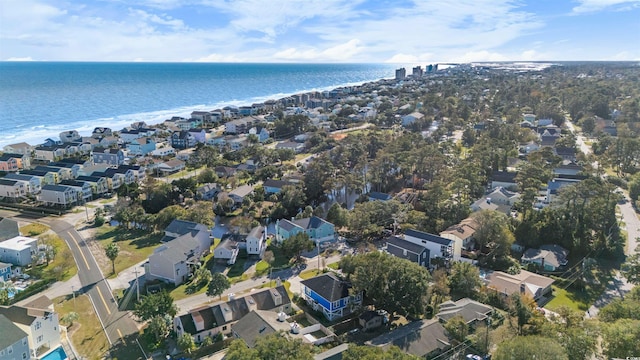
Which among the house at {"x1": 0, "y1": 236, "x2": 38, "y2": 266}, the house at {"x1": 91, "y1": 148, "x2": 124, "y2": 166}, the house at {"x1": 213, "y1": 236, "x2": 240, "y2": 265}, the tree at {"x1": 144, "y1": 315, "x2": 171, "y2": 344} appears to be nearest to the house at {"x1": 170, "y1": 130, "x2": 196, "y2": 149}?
the house at {"x1": 91, "y1": 148, "x2": 124, "y2": 166}

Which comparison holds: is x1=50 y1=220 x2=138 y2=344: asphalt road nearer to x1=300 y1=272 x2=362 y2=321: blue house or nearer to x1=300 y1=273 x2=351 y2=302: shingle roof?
x1=300 y1=272 x2=362 y2=321: blue house

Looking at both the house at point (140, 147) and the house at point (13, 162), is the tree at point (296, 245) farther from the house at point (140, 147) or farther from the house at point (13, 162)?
the house at point (13, 162)

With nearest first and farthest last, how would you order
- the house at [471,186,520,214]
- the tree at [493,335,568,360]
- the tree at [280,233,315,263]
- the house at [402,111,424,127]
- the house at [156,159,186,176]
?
the tree at [493,335,568,360] → the tree at [280,233,315,263] → the house at [471,186,520,214] → the house at [156,159,186,176] → the house at [402,111,424,127]

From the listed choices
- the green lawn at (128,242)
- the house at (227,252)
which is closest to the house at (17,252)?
the green lawn at (128,242)

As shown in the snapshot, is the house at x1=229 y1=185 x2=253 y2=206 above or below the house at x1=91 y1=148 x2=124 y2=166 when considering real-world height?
below

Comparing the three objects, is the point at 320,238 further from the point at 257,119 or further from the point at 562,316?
the point at 257,119

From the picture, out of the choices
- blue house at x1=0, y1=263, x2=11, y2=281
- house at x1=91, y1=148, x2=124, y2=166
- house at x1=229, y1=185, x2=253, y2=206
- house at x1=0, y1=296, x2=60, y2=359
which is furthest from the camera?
house at x1=91, y1=148, x2=124, y2=166
